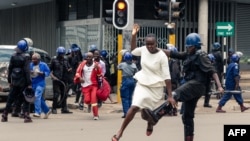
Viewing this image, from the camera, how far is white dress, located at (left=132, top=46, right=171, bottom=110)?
9586mm

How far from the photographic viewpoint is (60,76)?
15.5 meters

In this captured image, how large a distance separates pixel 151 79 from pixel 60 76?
6.18m

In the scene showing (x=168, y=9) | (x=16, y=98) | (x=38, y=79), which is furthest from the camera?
(x=168, y=9)

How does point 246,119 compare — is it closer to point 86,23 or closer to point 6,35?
point 86,23

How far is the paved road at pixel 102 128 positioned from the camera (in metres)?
11.0

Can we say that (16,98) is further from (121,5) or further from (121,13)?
(121,5)

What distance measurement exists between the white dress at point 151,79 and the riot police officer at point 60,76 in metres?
5.94

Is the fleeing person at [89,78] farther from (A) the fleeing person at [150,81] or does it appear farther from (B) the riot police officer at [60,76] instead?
(A) the fleeing person at [150,81]

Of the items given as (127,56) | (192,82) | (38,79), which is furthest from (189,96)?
(38,79)

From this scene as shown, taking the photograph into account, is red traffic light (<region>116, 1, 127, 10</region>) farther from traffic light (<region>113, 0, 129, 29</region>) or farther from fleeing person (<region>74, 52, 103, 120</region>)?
fleeing person (<region>74, 52, 103, 120</region>)

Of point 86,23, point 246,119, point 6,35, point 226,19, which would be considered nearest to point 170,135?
point 246,119

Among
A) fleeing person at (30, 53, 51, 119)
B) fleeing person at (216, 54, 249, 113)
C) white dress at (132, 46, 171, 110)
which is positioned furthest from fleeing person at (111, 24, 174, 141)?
fleeing person at (216, 54, 249, 113)

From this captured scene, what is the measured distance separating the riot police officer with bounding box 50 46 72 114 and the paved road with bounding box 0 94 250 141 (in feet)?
1.24

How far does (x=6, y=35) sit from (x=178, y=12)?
1745 centimetres
